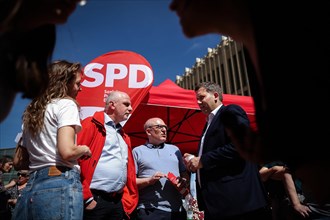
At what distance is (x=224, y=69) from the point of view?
1797 centimetres

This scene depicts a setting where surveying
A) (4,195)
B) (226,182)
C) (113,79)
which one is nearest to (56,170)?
(226,182)

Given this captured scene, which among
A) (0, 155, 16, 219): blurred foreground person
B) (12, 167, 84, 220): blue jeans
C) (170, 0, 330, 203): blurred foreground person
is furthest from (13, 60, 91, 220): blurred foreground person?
(0, 155, 16, 219): blurred foreground person

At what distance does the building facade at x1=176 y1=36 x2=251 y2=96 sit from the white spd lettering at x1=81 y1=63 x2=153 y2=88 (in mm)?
11456

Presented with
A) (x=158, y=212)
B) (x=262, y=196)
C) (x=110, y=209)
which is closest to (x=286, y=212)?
(x=262, y=196)

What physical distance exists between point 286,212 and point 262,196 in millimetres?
972

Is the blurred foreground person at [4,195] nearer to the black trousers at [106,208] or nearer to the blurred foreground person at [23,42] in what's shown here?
the black trousers at [106,208]

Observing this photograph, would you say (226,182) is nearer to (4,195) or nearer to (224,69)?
(4,195)

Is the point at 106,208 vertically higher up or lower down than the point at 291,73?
lower down

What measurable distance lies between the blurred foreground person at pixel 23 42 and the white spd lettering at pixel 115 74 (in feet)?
8.73

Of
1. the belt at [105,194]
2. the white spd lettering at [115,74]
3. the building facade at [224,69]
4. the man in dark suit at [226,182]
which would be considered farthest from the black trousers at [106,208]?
the building facade at [224,69]

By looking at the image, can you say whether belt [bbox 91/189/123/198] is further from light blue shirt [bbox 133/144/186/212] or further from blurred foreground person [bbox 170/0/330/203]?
blurred foreground person [bbox 170/0/330/203]

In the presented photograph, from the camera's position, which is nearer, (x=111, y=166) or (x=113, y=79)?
(x=111, y=166)

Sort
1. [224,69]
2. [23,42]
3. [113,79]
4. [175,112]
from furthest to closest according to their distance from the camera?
[224,69], [175,112], [113,79], [23,42]

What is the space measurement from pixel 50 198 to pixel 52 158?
0.21 metres
